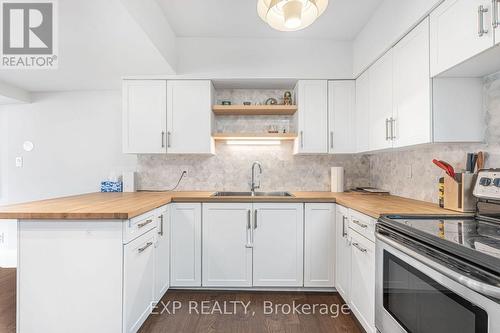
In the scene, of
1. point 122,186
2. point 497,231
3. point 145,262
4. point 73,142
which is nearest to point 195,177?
point 122,186

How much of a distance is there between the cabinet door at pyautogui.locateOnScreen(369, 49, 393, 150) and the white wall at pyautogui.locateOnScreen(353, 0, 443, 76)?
0.33 ft

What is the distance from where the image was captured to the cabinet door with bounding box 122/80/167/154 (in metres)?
2.87

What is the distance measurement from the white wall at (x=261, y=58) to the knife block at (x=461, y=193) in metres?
1.60

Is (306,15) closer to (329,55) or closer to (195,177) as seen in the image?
(329,55)

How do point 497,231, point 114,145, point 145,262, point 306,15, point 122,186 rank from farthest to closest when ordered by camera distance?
point 114,145
point 122,186
point 145,262
point 306,15
point 497,231

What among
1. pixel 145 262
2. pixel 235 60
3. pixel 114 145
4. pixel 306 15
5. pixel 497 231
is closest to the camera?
pixel 497 231

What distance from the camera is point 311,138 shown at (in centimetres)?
286

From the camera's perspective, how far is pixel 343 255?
2.31m

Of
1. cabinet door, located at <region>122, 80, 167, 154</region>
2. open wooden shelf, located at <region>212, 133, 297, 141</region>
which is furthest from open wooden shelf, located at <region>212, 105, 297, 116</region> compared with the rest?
cabinet door, located at <region>122, 80, 167, 154</region>

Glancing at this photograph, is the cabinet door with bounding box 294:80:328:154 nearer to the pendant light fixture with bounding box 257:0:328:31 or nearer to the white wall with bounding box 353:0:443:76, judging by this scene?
the white wall with bounding box 353:0:443:76

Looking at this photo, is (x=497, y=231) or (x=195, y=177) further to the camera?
(x=195, y=177)

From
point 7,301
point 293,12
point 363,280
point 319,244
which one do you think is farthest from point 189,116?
point 7,301

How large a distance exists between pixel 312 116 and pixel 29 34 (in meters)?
2.64

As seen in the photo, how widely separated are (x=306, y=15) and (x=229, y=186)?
2083 mm
